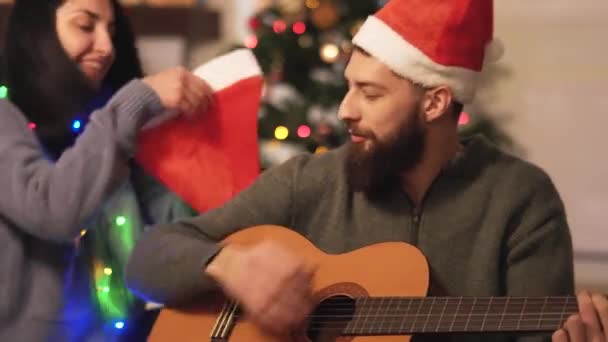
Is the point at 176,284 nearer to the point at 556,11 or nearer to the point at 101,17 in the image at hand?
the point at 101,17

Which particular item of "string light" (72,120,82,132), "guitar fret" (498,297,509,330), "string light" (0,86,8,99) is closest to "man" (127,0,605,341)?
"guitar fret" (498,297,509,330)

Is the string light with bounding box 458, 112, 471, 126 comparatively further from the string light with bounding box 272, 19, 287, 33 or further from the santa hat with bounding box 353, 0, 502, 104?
the santa hat with bounding box 353, 0, 502, 104

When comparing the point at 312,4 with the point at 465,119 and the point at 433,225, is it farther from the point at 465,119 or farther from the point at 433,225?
the point at 433,225

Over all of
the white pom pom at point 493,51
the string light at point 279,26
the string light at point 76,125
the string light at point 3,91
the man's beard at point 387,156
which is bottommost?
the string light at point 279,26

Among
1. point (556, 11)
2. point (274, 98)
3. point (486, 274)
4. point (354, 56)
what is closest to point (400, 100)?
point (354, 56)

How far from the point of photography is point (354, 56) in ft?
5.18

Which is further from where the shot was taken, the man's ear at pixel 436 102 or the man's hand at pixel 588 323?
the man's ear at pixel 436 102

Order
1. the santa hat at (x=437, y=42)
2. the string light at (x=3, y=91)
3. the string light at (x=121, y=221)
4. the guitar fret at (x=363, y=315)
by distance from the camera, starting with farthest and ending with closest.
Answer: the string light at (x=121, y=221)
the string light at (x=3, y=91)
the santa hat at (x=437, y=42)
the guitar fret at (x=363, y=315)

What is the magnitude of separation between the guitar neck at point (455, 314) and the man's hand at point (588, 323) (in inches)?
0.7

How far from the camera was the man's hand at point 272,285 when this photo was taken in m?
1.38

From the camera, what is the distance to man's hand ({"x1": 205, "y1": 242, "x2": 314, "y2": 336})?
4.53ft

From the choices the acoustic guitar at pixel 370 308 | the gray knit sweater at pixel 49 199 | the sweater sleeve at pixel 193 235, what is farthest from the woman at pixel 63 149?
the acoustic guitar at pixel 370 308

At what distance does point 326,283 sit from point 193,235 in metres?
0.27

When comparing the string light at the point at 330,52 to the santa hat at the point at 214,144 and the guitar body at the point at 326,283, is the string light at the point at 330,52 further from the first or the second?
the guitar body at the point at 326,283
